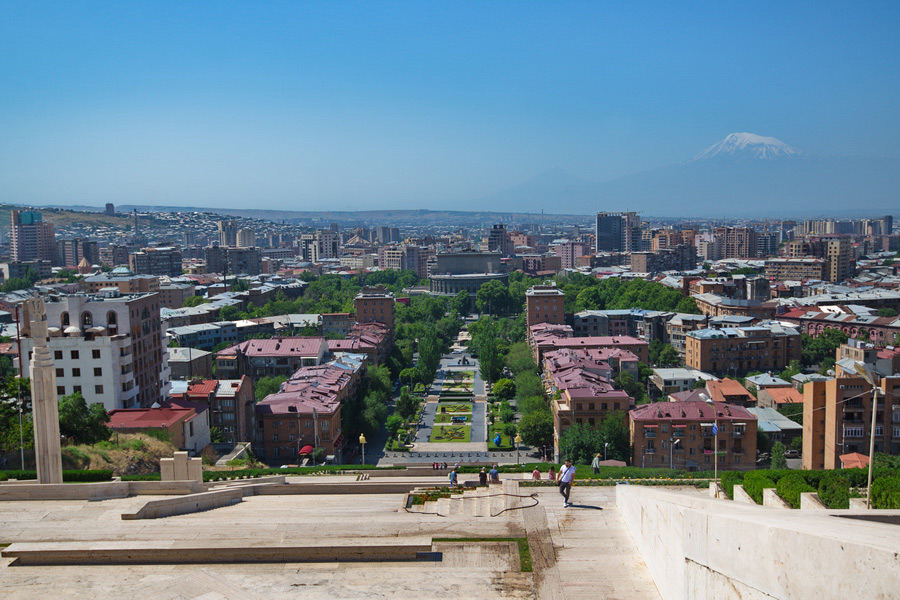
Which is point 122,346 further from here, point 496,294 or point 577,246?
point 577,246

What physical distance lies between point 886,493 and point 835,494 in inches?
28.3

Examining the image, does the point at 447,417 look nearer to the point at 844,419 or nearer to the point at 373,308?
the point at 844,419

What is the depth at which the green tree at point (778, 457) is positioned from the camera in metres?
30.0

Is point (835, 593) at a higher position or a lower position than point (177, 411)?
higher

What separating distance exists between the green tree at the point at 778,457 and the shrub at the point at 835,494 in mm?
17620

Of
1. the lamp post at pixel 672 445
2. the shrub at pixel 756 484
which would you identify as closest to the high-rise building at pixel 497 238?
the lamp post at pixel 672 445

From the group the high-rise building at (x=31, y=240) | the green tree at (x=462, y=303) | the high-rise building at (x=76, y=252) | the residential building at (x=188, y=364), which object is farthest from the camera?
the high-rise building at (x=76, y=252)

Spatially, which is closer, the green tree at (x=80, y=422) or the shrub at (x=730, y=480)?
the shrub at (x=730, y=480)

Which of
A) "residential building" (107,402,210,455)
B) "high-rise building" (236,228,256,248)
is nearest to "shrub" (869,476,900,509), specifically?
"residential building" (107,402,210,455)

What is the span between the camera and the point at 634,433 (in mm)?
30688

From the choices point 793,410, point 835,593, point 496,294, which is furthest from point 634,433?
point 496,294

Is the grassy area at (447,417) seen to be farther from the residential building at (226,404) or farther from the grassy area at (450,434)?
the residential building at (226,404)

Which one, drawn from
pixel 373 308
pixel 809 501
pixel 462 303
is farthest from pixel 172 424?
pixel 462 303

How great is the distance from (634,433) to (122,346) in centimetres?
1834
